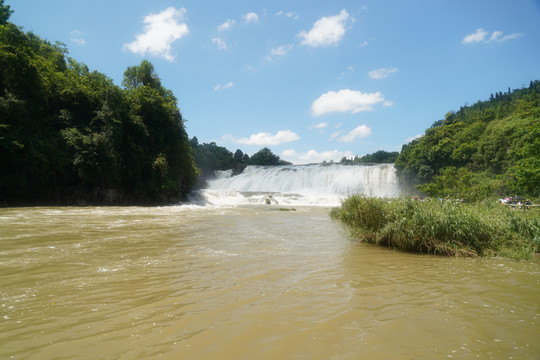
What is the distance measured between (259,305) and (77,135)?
20518 mm

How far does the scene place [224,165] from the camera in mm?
54219

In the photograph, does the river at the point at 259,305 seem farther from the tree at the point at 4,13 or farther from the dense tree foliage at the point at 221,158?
the dense tree foliage at the point at 221,158

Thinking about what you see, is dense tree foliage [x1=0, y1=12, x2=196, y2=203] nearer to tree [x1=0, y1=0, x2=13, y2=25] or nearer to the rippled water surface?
tree [x1=0, y1=0, x2=13, y2=25]

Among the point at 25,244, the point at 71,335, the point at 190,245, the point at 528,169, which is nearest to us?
the point at 71,335

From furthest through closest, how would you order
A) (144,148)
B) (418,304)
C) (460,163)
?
(460,163)
(144,148)
(418,304)

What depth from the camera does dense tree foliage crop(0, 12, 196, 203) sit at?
1583 centimetres

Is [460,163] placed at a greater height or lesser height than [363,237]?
greater

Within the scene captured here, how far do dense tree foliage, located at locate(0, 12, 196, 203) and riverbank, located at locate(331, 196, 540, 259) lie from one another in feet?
61.4

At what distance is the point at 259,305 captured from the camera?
297 cm

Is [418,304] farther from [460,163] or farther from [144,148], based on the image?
[460,163]

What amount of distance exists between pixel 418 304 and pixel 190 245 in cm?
481

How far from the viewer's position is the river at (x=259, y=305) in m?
2.13

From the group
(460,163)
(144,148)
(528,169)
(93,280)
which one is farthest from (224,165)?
(93,280)

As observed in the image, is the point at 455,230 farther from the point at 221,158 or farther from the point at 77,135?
the point at 221,158
